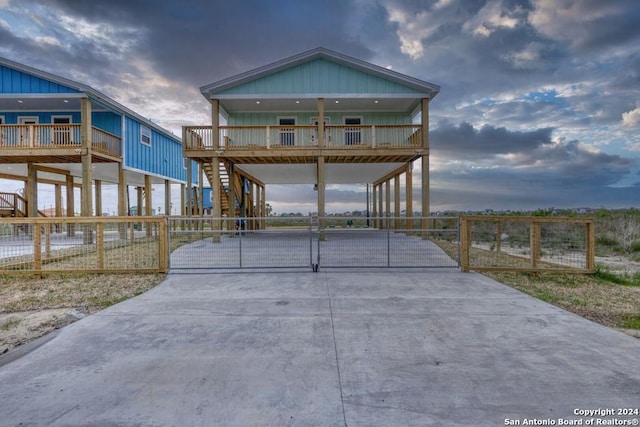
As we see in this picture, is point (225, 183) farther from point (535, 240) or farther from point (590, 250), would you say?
point (590, 250)

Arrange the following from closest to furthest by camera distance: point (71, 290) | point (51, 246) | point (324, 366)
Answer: point (324, 366) → point (71, 290) → point (51, 246)

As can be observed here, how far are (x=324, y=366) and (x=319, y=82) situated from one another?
43.7 ft

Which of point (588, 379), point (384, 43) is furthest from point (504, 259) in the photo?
point (384, 43)

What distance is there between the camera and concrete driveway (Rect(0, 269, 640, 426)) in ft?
7.42

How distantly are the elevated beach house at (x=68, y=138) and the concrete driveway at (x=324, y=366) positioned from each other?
12.7 m

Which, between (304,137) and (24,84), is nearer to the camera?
(24,84)

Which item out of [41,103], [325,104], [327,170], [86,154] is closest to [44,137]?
[41,103]

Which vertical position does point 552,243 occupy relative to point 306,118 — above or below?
below

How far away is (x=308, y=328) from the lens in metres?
3.92

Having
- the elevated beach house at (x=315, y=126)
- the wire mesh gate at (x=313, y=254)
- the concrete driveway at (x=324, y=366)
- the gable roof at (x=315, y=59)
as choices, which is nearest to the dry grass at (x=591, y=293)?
the concrete driveway at (x=324, y=366)

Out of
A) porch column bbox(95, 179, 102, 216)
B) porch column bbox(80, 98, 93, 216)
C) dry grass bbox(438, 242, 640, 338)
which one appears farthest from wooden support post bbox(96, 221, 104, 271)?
porch column bbox(95, 179, 102, 216)

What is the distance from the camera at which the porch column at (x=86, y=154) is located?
13141 mm

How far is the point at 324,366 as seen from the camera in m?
2.95

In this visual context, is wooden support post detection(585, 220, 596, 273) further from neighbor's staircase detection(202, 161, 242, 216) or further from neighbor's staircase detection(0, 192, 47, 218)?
neighbor's staircase detection(0, 192, 47, 218)
